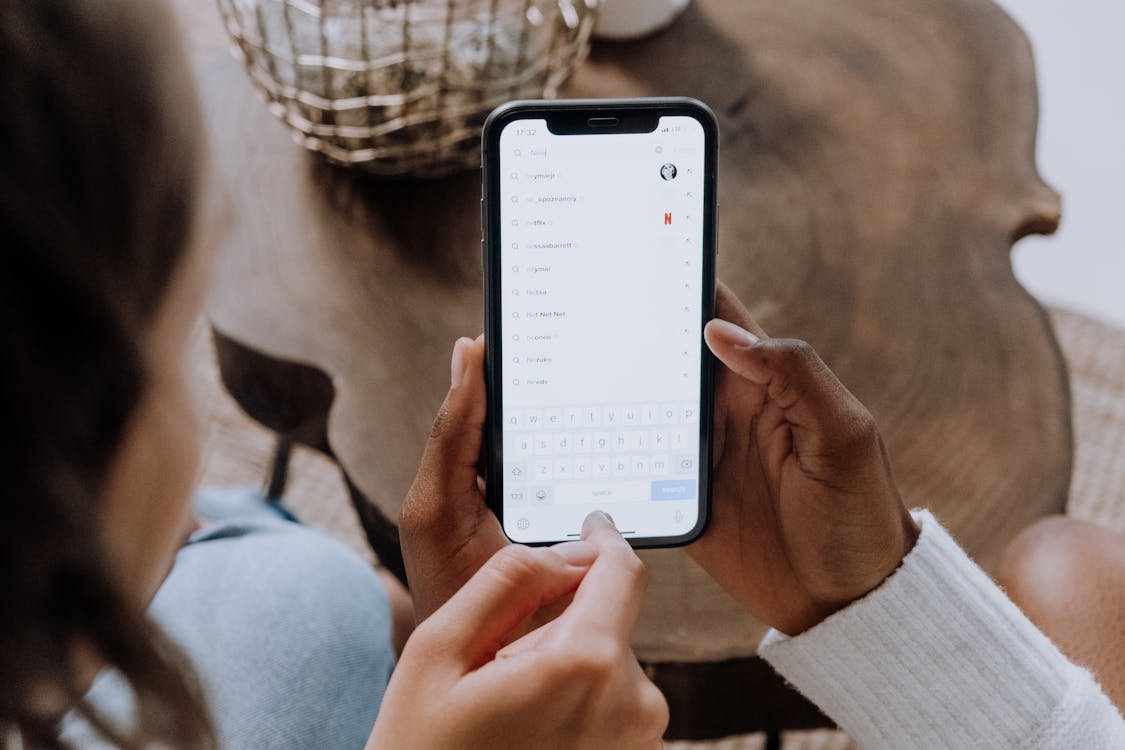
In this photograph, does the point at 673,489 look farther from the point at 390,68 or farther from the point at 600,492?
the point at 390,68

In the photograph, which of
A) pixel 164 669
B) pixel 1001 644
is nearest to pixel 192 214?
pixel 164 669

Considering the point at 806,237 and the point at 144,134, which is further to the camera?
the point at 806,237

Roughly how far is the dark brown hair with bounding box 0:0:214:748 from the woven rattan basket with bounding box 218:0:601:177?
0.32 metres

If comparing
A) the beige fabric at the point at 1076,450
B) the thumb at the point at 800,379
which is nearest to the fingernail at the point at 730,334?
the thumb at the point at 800,379

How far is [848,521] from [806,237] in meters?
0.27

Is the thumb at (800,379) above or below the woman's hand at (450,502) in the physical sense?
above

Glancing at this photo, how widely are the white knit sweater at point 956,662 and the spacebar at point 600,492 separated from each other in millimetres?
122

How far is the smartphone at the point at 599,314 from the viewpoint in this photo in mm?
518

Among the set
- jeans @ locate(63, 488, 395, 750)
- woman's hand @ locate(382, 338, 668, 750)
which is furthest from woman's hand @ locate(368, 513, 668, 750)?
jeans @ locate(63, 488, 395, 750)

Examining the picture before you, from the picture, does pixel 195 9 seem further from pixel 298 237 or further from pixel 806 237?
pixel 806 237

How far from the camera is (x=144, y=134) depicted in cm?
28

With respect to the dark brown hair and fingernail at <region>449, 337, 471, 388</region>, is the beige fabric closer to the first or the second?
fingernail at <region>449, 337, 471, 388</region>

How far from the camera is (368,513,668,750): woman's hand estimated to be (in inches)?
14.9

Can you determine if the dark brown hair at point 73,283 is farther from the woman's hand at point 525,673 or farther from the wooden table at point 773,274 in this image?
the wooden table at point 773,274
